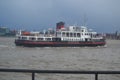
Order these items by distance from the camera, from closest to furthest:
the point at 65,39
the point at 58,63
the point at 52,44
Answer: the point at 58,63 → the point at 52,44 → the point at 65,39

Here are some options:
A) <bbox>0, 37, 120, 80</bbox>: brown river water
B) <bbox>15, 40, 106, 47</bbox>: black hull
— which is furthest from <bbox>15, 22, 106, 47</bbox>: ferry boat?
<bbox>0, 37, 120, 80</bbox>: brown river water

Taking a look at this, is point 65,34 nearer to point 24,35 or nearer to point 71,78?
point 24,35

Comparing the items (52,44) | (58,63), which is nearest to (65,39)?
(52,44)

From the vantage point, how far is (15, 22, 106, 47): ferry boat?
6213cm

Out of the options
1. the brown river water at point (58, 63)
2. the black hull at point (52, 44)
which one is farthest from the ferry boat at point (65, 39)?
the brown river water at point (58, 63)

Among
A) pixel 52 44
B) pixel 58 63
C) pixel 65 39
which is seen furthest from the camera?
pixel 65 39

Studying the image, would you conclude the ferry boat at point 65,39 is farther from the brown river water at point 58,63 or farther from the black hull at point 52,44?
the brown river water at point 58,63

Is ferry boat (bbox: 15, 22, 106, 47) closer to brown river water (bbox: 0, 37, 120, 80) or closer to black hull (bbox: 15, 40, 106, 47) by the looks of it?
black hull (bbox: 15, 40, 106, 47)

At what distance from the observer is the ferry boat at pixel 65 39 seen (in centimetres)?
6213

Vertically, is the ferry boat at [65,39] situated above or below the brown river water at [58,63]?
above

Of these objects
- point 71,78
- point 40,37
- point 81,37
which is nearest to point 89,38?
point 81,37

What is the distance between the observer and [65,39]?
212ft

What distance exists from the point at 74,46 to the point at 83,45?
7.10ft

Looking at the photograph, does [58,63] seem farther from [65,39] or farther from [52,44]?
[65,39]
